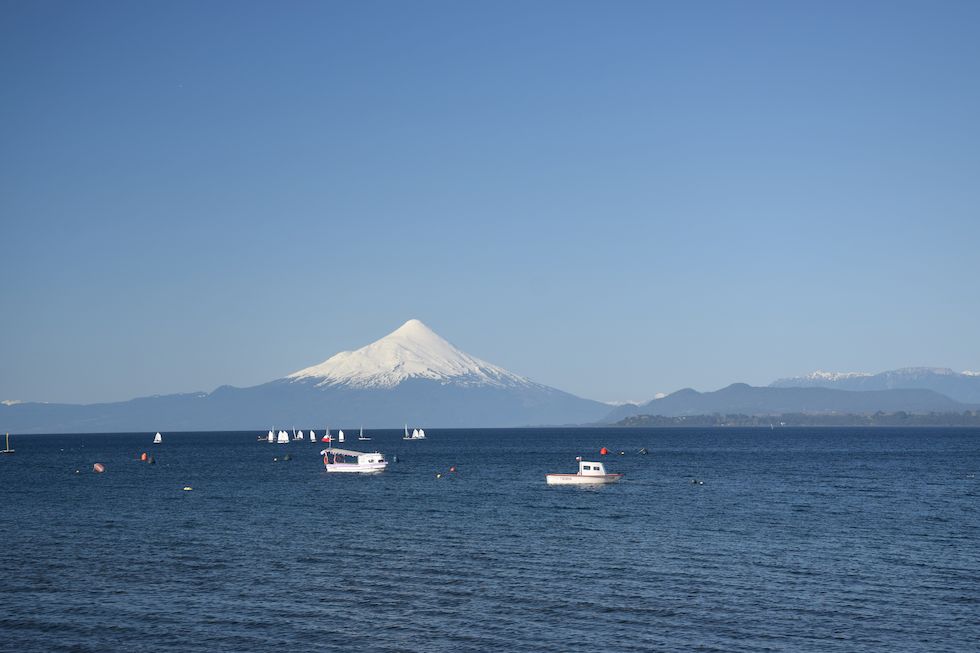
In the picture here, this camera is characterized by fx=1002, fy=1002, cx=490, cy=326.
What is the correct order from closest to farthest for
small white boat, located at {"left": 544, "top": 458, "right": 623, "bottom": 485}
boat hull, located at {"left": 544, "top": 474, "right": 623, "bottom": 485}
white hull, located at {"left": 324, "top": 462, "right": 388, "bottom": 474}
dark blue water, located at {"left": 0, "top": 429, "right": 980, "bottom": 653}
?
dark blue water, located at {"left": 0, "top": 429, "right": 980, "bottom": 653}, boat hull, located at {"left": 544, "top": 474, "right": 623, "bottom": 485}, small white boat, located at {"left": 544, "top": 458, "right": 623, "bottom": 485}, white hull, located at {"left": 324, "top": 462, "right": 388, "bottom": 474}

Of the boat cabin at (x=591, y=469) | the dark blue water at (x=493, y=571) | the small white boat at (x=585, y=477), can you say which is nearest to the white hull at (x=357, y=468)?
the small white boat at (x=585, y=477)

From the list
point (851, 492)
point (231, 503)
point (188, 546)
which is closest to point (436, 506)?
point (231, 503)

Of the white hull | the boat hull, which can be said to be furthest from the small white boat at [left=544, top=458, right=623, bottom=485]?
the white hull

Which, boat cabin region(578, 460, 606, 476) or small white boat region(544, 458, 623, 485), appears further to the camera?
boat cabin region(578, 460, 606, 476)

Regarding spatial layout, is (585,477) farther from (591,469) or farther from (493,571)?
(493,571)

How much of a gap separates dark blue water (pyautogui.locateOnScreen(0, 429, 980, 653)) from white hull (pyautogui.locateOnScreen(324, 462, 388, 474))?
1490 inches

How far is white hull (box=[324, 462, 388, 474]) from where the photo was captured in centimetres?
15312

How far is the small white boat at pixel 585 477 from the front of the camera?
126688 millimetres

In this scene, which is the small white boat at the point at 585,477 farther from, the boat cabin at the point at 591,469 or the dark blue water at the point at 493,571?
the dark blue water at the point at 493,571

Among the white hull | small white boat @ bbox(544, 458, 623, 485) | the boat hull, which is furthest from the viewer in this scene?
the white hull

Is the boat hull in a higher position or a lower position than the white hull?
lower

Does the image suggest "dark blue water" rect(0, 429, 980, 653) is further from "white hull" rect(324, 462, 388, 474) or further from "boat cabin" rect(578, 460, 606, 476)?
"white hull" rect(324, 462, 388, 474)

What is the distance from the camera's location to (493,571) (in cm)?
6122

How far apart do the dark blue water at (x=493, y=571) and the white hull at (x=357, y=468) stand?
3785 centimetres
